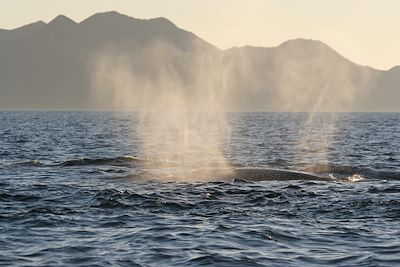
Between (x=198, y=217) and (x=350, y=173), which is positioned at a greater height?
(x=350, y=173)

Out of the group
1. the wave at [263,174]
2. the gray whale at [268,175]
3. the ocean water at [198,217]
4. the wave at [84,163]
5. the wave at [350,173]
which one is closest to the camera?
the ocean water at [198,217]

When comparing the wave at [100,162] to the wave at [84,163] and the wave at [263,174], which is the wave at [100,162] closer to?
the wave at [84,163]

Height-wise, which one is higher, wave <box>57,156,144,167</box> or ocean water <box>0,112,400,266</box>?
wave <box>57,156,144,167</box>

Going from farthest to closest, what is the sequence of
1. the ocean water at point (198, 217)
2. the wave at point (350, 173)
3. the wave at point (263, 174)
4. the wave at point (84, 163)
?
the wave at point (84, 163)
the wave at point (350, 173)
the wave at point (263, 174)
the ocean water at point (198, 217)

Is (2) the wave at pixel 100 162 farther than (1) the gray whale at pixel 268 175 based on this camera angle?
Yes

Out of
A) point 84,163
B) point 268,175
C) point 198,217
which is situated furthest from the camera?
point 84,163

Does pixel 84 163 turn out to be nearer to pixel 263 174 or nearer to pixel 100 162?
pixel 100 162

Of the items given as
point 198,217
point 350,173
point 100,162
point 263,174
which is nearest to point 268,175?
point 263,174

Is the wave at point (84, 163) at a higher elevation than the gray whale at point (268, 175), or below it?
below

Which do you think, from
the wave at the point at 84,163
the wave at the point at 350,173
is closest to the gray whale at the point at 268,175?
the wave at the point at 350,173

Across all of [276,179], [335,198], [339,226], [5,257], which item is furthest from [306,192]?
[5,257]

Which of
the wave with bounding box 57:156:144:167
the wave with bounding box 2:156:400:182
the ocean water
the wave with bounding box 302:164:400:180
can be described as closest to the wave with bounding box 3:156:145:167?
the wave with bounding box 57:156:144:167

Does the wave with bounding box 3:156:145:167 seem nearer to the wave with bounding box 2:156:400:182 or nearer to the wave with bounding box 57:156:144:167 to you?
the wave with bounding box 57:156:144:167

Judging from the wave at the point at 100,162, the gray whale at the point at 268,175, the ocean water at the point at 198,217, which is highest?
the gray whale at the point at 268,175
